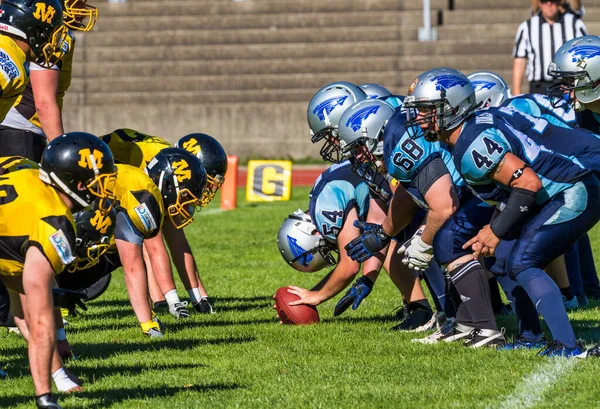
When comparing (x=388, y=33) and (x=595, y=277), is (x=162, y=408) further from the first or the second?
(x=388, y=33)

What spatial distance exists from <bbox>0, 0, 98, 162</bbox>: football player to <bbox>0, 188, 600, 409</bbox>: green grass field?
1.27 meters

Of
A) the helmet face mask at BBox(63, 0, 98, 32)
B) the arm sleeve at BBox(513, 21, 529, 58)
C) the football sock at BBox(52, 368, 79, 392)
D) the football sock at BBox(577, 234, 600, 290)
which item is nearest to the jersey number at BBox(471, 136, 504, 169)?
the football sock at BBox(52, 368, 79, 392)

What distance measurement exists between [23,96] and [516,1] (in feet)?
60.6

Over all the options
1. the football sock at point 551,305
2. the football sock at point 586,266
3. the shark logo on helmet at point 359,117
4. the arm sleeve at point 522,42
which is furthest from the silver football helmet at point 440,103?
the arm sleeve at point 522,42

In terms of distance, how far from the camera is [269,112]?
2306 centimetres

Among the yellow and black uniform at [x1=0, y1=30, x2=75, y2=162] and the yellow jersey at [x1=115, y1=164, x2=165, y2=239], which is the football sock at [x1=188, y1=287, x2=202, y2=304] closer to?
the yellow jersey at [x1=115, y1=164, x2=165, y2=239]

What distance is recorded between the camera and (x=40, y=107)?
6.58 meters

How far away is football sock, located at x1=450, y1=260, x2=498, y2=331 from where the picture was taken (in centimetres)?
600

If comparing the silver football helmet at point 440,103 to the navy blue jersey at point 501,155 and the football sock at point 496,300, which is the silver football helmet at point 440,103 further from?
the football sock at point 496,300

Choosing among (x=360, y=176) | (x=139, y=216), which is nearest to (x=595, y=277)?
(x=360, y=176)

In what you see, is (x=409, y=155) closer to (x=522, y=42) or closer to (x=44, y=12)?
(x=44, y=12)

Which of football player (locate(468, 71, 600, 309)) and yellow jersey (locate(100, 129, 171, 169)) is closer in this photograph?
football player (locate(468, 71, 600, 309))

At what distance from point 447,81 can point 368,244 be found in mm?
1166

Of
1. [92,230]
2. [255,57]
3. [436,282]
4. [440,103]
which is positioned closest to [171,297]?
[436,282]
